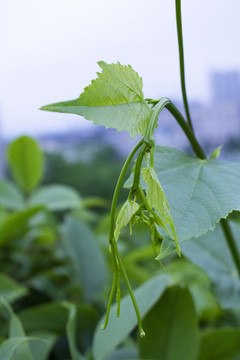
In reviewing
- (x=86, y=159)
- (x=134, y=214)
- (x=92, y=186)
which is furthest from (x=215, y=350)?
(x=86, y=159)

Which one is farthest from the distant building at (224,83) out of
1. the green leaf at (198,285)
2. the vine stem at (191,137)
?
the vine stem at (191,137)

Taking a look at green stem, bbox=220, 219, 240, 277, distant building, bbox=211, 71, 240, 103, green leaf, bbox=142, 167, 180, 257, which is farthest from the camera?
distant building, bbox=211, 71, 240, 103

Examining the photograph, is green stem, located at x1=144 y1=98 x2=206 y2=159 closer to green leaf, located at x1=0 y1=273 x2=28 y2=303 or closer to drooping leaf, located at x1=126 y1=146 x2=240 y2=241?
drooping leaf, located at x1=126 y1=146 x2=240 y2=241

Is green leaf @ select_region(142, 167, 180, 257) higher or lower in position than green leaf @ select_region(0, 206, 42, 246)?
higher

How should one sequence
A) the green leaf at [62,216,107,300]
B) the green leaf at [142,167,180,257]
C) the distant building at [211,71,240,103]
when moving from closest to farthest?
the green leaf at [142,167,180,257] → the green leaf at [62,216,107,300] → the distant building at [211,71,240,103]

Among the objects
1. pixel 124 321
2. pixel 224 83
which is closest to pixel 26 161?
pixel 124 321

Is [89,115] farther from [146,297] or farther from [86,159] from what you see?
[86,159]

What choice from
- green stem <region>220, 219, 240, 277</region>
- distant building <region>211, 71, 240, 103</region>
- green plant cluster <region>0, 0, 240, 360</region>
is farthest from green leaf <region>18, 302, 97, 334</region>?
distant building <region>211, 71, 240, 103</region>
